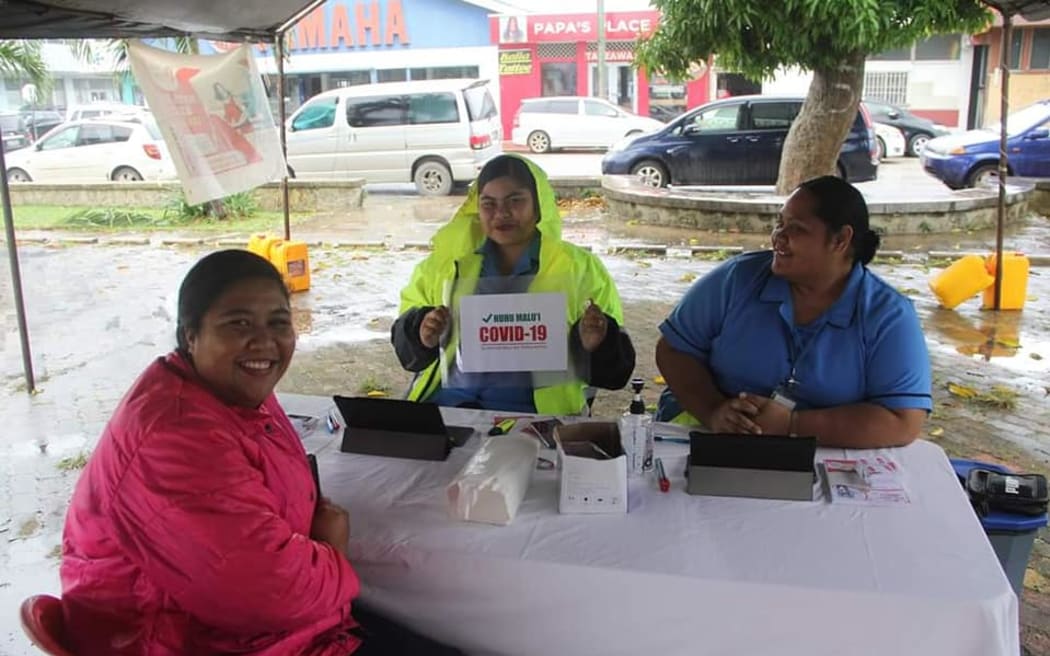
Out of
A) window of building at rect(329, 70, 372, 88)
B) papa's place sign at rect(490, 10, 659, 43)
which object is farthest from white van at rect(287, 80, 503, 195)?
window of building at rect(329, 70, 372, 88)

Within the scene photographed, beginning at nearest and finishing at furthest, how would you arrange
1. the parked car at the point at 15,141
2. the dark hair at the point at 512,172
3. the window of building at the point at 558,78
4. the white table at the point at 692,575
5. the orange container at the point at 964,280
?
1. the white table at the point at 692,575
2. the dark hair at the point at 512,172
3. the orange container at the point at 964,280
4. the parked car at the point at 15,141
5. the window of building at the point at 558,78

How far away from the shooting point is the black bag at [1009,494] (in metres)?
2.18

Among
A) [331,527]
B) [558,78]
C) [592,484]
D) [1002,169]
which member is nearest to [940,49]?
[558,78]

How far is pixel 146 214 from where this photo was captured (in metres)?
13.1

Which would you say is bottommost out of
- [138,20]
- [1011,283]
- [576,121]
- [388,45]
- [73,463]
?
[73,463]

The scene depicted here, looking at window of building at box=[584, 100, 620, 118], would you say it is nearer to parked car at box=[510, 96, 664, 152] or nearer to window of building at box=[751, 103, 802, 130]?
parked car at box=[510, 96, 664, 152]

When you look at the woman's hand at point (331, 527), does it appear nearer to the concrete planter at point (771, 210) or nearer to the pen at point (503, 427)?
the pen at point (503, 427)

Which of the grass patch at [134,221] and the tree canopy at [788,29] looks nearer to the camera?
the tree canopy at [788,29]

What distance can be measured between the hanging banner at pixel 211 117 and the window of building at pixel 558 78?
20088mm

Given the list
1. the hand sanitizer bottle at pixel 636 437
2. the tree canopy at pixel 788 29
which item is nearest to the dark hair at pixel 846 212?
the hand sanitizer bottle at pixel 636 437

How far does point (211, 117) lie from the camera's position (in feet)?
18.6

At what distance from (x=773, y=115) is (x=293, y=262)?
7.72 m

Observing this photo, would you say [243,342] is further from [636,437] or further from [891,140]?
[891,140]

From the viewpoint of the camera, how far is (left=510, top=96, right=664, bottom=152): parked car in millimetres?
19078
